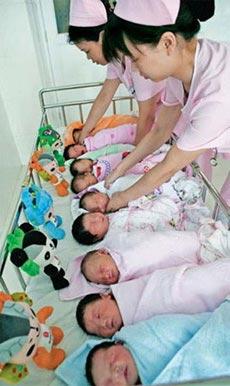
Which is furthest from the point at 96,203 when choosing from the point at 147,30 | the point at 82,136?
the point at 147,30

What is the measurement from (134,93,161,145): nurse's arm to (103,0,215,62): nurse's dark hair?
612mm

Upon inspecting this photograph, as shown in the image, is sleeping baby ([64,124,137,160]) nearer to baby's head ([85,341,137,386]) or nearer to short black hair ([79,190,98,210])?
short black hair ([79,190,98,210])

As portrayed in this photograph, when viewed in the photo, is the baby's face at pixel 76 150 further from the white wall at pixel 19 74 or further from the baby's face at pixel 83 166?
the white wall at pixel 19 74

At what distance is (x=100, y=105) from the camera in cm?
196

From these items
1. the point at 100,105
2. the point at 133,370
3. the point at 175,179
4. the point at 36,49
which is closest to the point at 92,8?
the point at 100,105

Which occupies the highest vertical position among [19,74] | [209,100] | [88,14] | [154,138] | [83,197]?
[88,14]

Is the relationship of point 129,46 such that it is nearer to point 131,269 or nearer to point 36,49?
point 131,269

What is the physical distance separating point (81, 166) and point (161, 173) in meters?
0.82

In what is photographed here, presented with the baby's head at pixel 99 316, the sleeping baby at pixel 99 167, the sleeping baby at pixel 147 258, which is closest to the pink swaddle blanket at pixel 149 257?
the sleeping baby at pixel 147 258

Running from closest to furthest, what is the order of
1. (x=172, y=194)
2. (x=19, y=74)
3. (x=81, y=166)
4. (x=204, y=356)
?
(x=204, y=356) → (x=172, y=194) → (x=81, y=166) → (x=19, y=74)

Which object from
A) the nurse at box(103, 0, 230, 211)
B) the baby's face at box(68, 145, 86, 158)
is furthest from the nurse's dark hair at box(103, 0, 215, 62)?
the baby's face at box(68, 145, 86, 158)

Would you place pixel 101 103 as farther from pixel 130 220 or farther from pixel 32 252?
pixel 32 252

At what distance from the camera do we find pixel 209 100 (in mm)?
981

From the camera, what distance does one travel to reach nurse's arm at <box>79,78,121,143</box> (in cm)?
188
